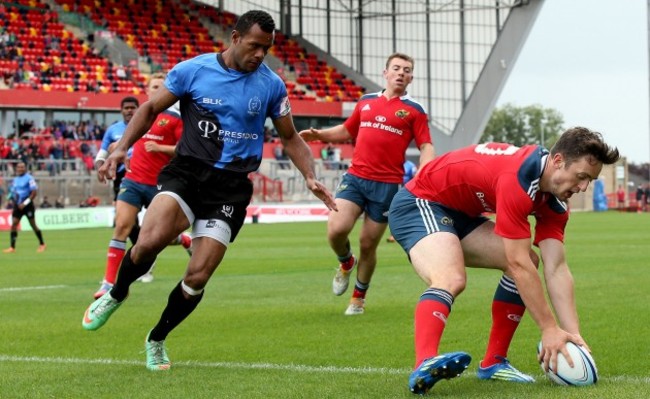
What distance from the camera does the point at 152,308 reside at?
40.3 feet

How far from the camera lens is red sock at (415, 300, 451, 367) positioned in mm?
6410

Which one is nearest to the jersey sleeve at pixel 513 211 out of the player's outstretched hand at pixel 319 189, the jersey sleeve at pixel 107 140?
the player's outstretched hand at pixel 319 189

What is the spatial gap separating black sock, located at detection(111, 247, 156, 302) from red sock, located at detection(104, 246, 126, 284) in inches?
194

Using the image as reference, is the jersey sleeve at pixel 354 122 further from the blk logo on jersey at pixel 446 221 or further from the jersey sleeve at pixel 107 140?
the blk logo on jersey at pixel 446 221

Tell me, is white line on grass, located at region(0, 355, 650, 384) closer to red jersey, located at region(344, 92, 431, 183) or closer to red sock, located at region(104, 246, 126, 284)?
red jersey, located at region(344, 92, 431, 183)

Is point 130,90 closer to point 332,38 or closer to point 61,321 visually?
point 332,38

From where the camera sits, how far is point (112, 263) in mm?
13211

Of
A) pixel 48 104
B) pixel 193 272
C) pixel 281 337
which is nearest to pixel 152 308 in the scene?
pixel 281 337

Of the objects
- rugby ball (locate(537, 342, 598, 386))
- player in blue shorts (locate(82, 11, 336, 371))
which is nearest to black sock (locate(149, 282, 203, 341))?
player in blue shorts (locate(82, 11, 336, 371))

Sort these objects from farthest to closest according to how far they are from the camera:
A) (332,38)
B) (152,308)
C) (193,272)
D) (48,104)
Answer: (332,38)
(48,104)
(152,308)
(193,272)

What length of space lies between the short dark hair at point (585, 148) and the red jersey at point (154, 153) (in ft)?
26.6

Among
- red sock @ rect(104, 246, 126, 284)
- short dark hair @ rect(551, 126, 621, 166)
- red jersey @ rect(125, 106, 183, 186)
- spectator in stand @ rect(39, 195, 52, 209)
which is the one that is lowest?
spectator in stand @ rect(39, 195, 52, 209)

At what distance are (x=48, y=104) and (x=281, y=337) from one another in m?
40.9

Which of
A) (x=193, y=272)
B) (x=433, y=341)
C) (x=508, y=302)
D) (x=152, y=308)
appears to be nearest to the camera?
(x=433, y=341)
